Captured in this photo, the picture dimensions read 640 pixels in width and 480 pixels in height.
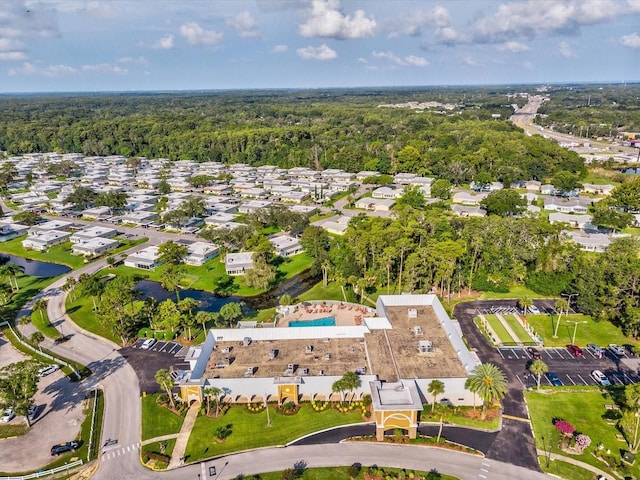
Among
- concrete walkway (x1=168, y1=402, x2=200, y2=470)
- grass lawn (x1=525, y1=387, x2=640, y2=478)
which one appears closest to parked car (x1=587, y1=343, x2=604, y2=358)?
grass lawn (x1=525, y1=387, x2=640, y2=478)

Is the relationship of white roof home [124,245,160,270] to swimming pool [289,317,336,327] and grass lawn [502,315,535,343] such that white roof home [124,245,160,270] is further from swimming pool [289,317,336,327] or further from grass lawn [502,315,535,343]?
grass lawn [502,315,535,343]

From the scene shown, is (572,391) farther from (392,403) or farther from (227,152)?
(227,152)

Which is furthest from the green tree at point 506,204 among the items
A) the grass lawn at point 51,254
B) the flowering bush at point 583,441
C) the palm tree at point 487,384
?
the grass lawn at point 51,254

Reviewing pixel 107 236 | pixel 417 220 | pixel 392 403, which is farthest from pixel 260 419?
pixel 107 236

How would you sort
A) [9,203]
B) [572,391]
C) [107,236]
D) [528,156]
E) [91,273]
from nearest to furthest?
1. [572,391]
2. [91,273]
3. [107,236]
4. [9,203]
5. [528,156]

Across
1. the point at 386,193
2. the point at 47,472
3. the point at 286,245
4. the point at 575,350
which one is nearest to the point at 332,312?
the point at 286,245

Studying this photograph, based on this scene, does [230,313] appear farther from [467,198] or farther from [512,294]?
[467,198]

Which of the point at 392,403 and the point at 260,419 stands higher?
the point at 392,403
